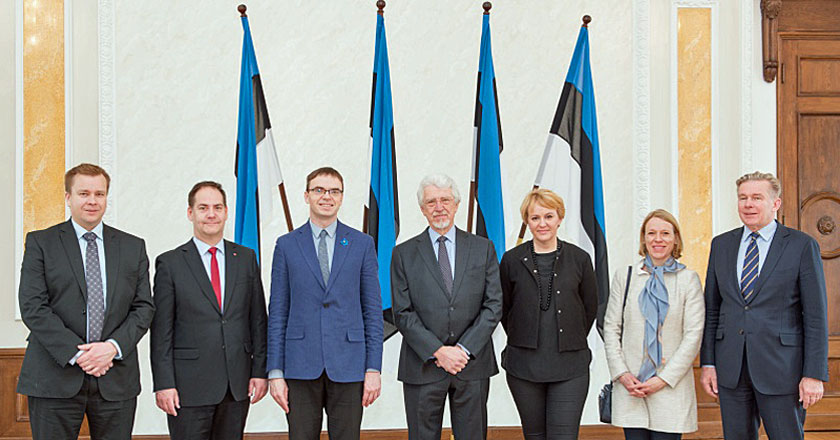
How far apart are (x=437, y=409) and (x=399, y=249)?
705 mm

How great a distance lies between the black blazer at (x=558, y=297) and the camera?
3104mm

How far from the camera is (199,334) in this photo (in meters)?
2.96

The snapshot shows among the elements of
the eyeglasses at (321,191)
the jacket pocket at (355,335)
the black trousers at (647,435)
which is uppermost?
the eyeglasses at (321,191)

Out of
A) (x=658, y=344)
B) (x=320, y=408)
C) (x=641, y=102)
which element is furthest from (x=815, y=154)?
(x=320, y=408)

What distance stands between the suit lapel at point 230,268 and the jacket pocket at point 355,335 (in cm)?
52

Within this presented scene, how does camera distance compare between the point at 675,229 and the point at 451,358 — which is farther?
the point at 675,229

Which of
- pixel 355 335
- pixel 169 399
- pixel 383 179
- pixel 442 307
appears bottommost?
pixel 169 399

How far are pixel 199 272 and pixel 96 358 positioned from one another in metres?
0.51

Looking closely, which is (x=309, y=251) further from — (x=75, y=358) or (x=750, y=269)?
(x=750, y=269)

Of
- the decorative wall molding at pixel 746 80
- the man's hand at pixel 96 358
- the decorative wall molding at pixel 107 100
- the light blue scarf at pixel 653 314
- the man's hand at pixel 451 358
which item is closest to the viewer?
the man's hand at pixel 96 358

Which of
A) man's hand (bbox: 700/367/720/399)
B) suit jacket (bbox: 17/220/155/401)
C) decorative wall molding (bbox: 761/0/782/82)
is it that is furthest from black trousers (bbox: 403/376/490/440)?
decorative wall molding (bbox: 761/0/782/82)

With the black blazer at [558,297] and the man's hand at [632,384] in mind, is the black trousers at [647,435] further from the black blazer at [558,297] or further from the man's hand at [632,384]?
the black blazer at [558,297]

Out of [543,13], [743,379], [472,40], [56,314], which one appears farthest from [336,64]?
[743,379]

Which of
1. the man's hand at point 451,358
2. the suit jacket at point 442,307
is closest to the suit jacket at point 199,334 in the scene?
the suit jacket at point 442,307
